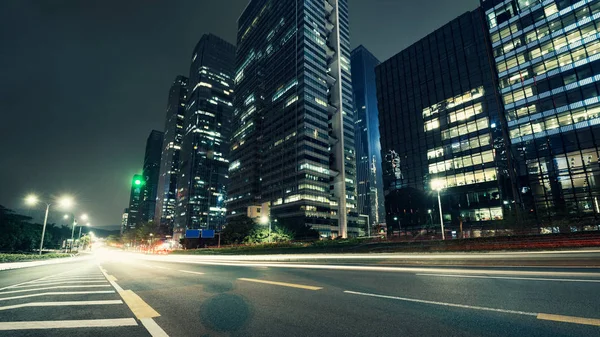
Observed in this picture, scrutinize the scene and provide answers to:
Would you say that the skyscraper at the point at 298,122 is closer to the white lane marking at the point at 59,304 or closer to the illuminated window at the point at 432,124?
the illuminated window at the point at 432,124

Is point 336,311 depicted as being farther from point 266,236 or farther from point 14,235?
point 14,235

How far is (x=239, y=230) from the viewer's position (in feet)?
242

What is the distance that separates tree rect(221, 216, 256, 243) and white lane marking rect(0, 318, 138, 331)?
68.2m

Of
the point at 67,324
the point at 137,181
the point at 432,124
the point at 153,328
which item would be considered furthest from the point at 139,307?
the point at 432,124

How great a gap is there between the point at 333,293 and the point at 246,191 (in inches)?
4893

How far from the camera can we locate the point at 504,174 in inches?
2213

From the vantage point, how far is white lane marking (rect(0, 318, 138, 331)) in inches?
179

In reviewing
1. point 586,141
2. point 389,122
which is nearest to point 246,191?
point 389,122

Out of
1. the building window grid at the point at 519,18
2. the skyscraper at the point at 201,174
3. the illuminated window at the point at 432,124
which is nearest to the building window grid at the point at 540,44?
the building window grid at the point at 519,18

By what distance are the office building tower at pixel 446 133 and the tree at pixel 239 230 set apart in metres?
39.4

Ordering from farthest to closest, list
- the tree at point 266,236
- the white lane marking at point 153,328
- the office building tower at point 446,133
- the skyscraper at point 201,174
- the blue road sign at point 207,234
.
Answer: the skyscraper at point 201,174 < the blue road sign at point 207,234 < the tree at point 266,236 < the office building tower at point 446,133 < the white lane marking at point 153,328

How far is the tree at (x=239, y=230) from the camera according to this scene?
240 ft

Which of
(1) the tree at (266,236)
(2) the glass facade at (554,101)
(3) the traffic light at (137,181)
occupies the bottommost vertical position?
(1) the tree at (266,236)

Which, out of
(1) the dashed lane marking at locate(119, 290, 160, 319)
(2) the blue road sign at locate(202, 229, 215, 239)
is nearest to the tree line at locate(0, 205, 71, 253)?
(2) the blue road sign at locate(202, 229, 215, 239)
